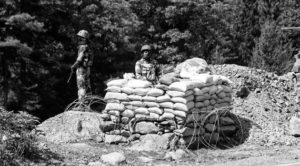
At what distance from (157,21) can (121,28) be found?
126 inches

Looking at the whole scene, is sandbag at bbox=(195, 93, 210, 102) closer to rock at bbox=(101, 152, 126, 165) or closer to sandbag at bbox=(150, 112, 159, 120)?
sandbag at bbox=(150, 112, 159, 120)

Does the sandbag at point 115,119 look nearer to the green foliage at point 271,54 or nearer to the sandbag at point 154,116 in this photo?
the sandbag at point 154,116

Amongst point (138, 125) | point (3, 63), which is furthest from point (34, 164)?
point (3, 63)

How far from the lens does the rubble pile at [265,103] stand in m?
11.1

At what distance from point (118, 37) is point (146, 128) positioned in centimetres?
1656

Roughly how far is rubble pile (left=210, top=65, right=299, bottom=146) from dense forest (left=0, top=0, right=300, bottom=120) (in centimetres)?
1033

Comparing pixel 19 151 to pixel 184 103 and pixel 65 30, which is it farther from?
pixel 65 30

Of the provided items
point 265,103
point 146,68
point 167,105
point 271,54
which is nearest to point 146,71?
point 146,68

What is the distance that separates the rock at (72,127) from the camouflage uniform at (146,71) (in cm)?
144

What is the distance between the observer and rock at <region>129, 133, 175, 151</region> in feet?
31.7

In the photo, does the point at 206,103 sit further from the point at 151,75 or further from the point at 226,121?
the point at 151,75

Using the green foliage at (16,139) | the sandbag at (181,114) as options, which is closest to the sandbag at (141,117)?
the sandbag at (181,114)

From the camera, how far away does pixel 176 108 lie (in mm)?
9711

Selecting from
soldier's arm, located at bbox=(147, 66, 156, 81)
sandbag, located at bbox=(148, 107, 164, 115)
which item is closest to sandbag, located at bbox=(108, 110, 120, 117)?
sandbag, located at bbox=(148, 107, 164, 115)
